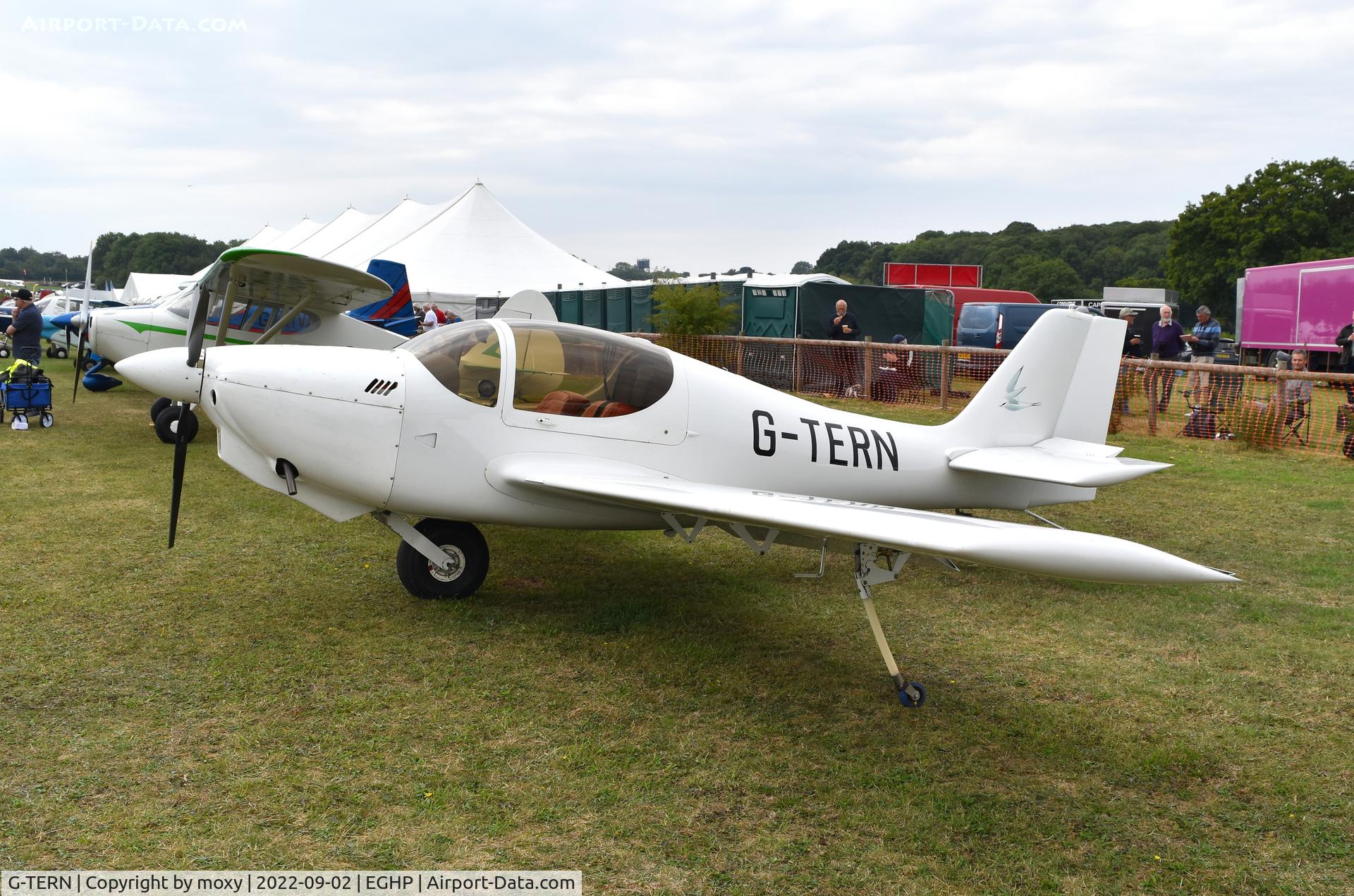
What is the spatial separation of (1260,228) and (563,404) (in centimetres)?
6293

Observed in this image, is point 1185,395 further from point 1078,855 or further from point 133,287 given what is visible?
point 133,287

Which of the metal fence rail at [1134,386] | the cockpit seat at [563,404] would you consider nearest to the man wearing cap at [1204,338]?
the metal fence rail at [1134,386]

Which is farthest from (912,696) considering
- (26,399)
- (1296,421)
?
(26,399)

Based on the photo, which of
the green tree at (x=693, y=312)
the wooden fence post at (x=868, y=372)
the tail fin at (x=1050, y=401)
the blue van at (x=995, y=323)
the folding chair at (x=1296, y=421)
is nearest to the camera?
the tail fin at (x=1050, y=401)

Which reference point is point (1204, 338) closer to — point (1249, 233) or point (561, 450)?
point (561, 450)

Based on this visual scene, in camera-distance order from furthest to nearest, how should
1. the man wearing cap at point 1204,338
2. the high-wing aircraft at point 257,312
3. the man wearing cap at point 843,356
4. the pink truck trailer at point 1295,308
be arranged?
the pink truck trailer at point 1295,308, the man wearing cap at point 843,356, the man wearing cap at point 1204,338, the high-wing aircraft at point 257,312

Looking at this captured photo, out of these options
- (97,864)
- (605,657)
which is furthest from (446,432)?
(97,864)

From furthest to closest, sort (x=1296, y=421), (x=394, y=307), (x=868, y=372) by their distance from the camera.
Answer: (x=868, y=372)
(x=394, y=307)
(x=1296, y=421)

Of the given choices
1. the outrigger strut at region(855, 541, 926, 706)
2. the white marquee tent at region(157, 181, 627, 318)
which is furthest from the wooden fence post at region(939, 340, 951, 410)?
the white marquee tent at region(157, 181, 627, 318)

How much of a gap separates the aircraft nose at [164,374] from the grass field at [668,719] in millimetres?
2294

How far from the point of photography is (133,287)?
37.3 meters

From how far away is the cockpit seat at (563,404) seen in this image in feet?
17.7

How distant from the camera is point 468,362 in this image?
5.35 meters

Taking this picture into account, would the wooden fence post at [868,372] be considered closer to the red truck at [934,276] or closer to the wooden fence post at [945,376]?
the wooden fence post at [945,376]
